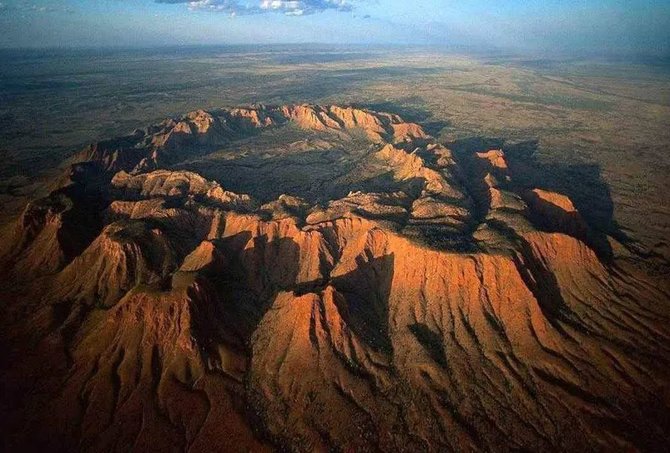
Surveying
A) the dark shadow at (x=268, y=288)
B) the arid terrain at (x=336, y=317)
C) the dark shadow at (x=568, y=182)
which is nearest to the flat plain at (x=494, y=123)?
the dark shadow at (x=568, y=182)

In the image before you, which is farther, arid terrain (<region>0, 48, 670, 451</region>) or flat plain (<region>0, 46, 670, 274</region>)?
flat plain (<region>0, 46, 670, 274</region>)

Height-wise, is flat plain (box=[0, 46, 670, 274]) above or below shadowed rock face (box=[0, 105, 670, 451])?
below

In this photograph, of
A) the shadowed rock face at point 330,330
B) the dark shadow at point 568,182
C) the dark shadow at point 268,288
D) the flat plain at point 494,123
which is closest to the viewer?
the shadowed rock face at point 330,330

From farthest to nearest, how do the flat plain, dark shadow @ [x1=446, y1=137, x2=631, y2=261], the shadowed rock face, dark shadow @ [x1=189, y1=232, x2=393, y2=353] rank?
the flat plain
dark shadow @ [x1=446, y1=137, x2=631, y2=261]
dark shadow @ [x1=189, y1=232, x2=393, y2=353]
the shadowed rock face

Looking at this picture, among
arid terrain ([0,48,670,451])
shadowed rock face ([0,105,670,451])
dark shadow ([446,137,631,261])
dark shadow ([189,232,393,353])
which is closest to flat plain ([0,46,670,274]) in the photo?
dark shadow ([446,137,631,261])

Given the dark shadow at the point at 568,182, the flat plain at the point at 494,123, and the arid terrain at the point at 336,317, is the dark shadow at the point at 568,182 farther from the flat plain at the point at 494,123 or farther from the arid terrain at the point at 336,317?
the arid terrain at the point at 336,317

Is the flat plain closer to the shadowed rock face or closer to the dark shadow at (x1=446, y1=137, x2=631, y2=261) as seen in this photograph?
the dark shadow at (x1=446, y1=137, x2=631, y2=261)

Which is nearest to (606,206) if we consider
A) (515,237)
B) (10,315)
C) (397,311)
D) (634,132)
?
(515,237)

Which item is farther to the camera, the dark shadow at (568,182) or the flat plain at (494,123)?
the flat plain at (494,123)

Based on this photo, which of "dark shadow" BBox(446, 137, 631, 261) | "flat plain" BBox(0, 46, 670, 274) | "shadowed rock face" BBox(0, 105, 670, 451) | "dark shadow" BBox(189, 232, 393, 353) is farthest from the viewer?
"flat plain" BBox(0, 46, 670, 274)

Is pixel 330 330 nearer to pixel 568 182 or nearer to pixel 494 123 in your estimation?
pixel 568 182
